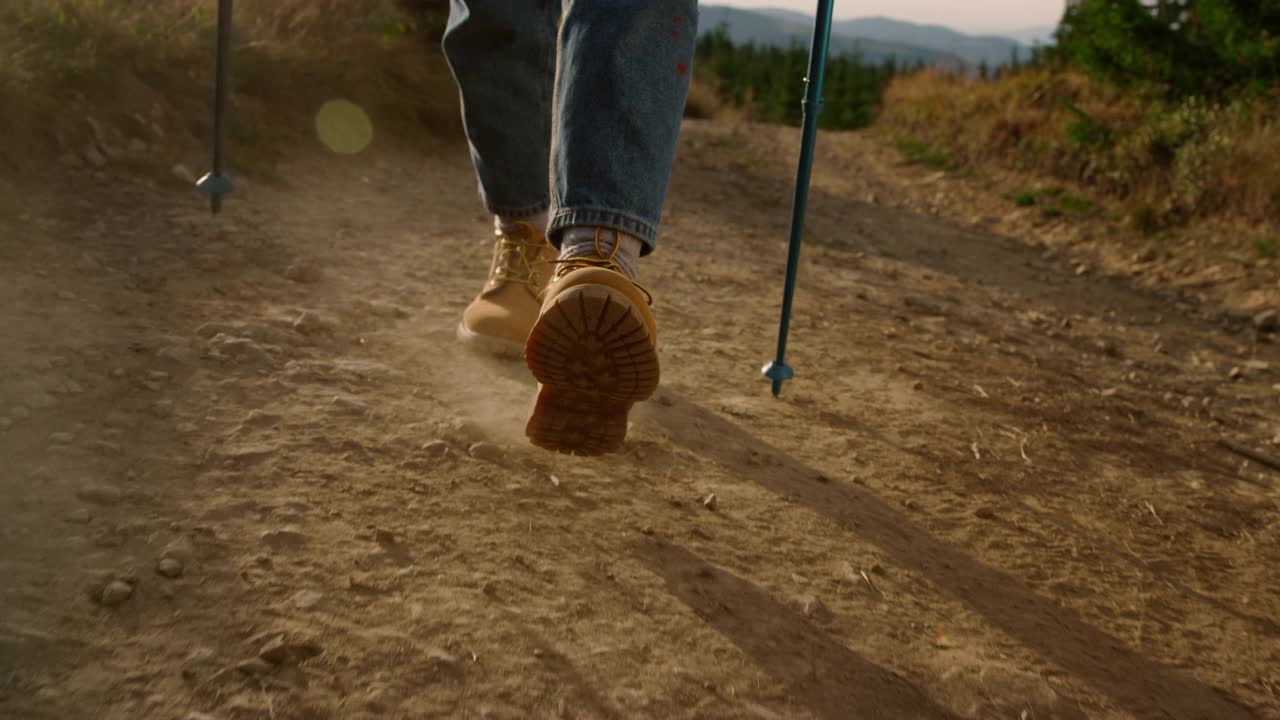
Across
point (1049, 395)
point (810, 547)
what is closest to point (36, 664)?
point (810, 547)

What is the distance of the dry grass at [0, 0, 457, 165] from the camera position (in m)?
Result: 3.18

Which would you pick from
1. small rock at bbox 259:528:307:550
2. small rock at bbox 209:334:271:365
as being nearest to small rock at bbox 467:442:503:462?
small rock at bbox 259:528:307:550

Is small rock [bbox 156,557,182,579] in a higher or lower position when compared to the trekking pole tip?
higher

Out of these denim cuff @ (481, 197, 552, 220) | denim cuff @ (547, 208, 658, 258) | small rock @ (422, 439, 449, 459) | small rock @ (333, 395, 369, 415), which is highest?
denim cuff @ (547, 208, 658, 258)

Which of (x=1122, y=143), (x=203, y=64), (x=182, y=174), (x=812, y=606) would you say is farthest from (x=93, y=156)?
(x=1122, y=143)

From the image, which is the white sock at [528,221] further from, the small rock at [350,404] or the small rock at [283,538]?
the small rock at [283,538]

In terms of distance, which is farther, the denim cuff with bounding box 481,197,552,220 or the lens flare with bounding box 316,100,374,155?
the lens flare with bounding box 316,100,374,155

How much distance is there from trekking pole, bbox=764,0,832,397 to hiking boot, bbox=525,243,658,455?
0.70 metres

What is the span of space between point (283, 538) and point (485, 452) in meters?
0.45

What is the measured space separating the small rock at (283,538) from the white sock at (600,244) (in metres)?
0.56

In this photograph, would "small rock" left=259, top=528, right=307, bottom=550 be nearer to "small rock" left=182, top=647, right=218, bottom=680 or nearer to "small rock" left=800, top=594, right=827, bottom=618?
"small rock" left=182, top=647, right=218, bottom=680

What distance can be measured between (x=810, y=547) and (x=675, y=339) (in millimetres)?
1081

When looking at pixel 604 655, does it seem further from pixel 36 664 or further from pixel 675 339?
pixel 675 339

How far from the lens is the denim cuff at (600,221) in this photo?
1433mm
